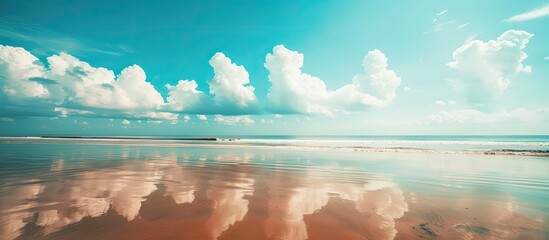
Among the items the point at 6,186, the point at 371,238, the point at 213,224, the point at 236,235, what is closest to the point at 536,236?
the point at 371,238

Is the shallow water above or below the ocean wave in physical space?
below

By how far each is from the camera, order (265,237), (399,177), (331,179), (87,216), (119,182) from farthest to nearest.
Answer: (399,177) < (331,179) < (119,182) < (87,216) < (265,237)

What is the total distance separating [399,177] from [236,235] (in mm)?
10826

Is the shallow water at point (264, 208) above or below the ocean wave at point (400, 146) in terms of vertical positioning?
below

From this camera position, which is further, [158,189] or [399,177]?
[399,177]

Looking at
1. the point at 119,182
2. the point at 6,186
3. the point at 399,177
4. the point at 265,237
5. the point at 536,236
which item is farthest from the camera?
the point at 399,177

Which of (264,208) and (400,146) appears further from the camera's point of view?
(400,146)

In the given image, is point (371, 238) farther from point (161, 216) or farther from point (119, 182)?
point (119, 182)

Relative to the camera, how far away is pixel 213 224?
5809mm

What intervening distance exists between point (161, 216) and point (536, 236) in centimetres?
863

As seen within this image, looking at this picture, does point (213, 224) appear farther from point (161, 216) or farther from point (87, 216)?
point (87, 216)

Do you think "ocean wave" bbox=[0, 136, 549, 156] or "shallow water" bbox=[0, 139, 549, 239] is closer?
"shallow water" bbox=[0, 139, 549, 239]

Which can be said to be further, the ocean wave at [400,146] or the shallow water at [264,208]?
the ocean wave at [400,146]

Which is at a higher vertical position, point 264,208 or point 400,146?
point 400,146
